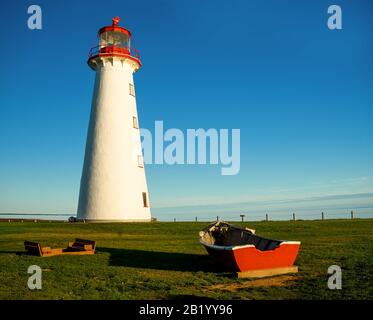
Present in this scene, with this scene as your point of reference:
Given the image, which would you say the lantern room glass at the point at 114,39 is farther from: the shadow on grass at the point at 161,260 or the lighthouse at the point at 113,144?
the shadow on grass at the point at 161,260

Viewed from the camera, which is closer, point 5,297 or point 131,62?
point 5,297

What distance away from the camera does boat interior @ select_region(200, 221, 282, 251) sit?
612 inches

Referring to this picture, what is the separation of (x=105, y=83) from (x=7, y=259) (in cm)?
2213

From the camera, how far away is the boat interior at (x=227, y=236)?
15.5 meters

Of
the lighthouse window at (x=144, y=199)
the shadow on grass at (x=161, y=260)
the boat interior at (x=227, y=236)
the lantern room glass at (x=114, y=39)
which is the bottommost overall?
the shadow on grass at (x=161, y=260)

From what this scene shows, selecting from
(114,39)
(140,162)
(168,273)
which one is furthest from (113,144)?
(168,273)

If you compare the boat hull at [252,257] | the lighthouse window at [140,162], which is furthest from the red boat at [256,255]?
the lighthouse window at [140,162]

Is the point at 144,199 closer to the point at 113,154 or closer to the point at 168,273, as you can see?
the point at 113,154

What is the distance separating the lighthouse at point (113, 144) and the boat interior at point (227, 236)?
16.5m

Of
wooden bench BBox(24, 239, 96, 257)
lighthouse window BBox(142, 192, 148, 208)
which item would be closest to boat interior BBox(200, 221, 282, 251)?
wooden bench BBox(24, 239, 96, 257)

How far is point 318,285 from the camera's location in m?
10.6

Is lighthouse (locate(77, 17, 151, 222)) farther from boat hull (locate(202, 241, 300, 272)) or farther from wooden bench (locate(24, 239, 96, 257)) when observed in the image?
boat hull (locate(202, 241, 300, 272))
